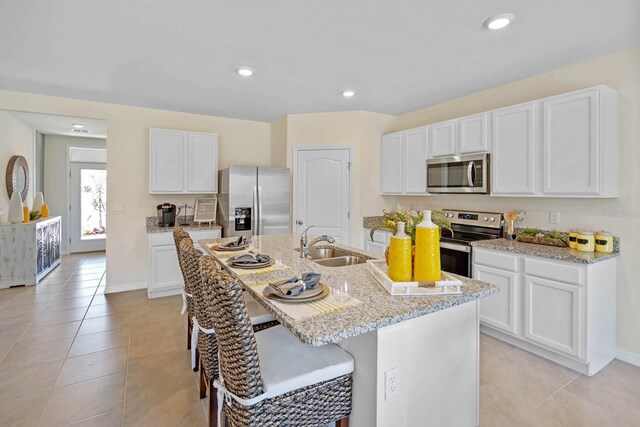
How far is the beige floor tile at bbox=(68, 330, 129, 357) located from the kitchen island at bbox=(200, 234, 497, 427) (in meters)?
2.01

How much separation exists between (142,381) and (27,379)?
0.83 metres

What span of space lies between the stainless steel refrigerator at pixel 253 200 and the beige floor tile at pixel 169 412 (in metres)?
2.41

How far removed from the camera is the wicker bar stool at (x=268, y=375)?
117 cm

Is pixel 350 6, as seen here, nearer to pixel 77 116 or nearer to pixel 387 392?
pixel 387 392

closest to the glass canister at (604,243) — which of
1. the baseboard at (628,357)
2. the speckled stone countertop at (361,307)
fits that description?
the baseboard at (628,357)

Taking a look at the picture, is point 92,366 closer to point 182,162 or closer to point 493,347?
point 182,162

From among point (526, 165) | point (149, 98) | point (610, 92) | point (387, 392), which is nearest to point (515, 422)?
point (387, 392)

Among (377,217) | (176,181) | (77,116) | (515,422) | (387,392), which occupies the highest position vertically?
(77,116)

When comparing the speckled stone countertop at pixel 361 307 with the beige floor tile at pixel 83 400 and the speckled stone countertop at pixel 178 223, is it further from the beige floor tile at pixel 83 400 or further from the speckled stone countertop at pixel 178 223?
the speckled stone countertop at pixel 178 223

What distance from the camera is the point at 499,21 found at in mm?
2182

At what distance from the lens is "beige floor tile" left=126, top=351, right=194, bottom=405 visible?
2.18 metres

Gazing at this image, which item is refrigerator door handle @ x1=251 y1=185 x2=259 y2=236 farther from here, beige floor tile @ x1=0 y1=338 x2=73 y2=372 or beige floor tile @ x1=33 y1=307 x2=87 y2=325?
beige floor tile @ x1=0 y1=338 x2=73 y2=372

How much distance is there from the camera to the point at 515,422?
191 centimetres

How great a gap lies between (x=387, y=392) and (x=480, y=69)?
298cm
